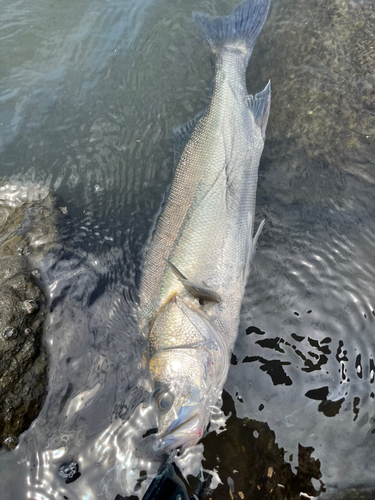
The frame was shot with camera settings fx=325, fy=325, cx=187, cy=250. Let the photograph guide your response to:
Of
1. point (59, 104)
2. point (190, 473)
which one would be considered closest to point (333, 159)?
point (190, 473)

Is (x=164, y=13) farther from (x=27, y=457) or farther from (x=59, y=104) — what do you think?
(x=27, y=457)

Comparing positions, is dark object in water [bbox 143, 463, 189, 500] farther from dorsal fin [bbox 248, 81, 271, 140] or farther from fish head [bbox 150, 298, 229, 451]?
dorsal fin [bbox 248, 81, 271, 140]

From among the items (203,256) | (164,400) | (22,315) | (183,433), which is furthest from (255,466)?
(22,315)

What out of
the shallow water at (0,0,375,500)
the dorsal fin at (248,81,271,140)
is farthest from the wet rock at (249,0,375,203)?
the dorsal fin at (248,81,271,140)

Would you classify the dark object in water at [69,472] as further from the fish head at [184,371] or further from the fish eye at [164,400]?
the fish eye at [164,400]

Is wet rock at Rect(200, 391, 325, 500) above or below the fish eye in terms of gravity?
below

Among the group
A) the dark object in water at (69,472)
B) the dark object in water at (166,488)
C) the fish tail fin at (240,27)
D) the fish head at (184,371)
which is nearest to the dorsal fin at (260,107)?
the fish tail fin at (240,27)
